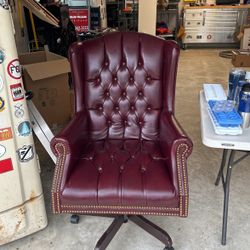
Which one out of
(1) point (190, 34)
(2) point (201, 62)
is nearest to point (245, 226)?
(2) point (201, 62)

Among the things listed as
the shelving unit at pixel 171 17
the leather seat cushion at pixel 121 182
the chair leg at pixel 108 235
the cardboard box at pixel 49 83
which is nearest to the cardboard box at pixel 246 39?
the shelving unit at pixel 171 17

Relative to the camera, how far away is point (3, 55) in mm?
1250

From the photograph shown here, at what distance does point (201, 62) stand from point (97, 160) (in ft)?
14.7

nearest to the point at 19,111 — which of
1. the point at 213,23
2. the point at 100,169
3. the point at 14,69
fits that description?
the point at 14,69

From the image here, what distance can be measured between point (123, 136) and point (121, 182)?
0.51m

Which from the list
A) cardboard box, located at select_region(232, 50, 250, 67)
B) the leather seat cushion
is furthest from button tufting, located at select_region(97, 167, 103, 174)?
cardboard box, located at select_region(232, 50, 250, 67)

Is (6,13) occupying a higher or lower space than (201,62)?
higher

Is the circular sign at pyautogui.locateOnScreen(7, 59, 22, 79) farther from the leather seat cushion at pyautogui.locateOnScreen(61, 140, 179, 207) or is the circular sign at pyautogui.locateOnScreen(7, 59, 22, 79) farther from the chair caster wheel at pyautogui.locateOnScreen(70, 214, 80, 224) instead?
the chair caster wheel at pyautogui.locateOnScreen(70, 214, 80, 224)

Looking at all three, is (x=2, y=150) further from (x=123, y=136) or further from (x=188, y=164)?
(x=188, y=164)

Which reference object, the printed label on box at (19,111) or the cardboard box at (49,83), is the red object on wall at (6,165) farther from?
the cardboard box at (49,83)

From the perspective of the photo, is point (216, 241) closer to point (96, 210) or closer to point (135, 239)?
point (135, 239)

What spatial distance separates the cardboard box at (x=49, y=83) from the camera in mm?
2518

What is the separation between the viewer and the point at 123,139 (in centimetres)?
177

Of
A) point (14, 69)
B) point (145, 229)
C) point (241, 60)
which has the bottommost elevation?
point (145, 229)
